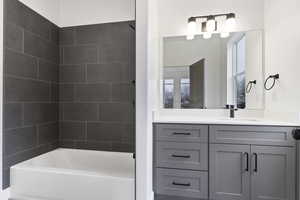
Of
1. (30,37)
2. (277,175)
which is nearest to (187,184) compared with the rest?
(277,175)

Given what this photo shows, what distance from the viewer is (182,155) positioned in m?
2.17

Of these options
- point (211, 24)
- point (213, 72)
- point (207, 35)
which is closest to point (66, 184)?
point (213, 72)

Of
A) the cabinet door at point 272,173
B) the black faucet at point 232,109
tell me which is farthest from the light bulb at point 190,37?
the cabinet door at point 272,173

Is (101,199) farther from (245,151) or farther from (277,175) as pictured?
(277,175)

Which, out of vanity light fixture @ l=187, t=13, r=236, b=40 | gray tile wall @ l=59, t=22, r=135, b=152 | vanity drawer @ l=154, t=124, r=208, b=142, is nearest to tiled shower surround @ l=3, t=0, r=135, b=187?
gray tile wall @ l=59, t=22, r=135, b=152

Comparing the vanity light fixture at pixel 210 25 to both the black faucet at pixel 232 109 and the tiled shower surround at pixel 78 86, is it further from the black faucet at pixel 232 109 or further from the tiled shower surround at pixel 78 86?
the black faucet at pixel 232 109

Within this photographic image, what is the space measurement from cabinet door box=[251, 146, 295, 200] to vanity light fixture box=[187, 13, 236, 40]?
1542 millimetres

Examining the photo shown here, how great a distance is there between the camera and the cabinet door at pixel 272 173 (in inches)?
75.3

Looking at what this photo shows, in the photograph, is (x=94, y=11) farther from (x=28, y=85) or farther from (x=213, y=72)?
(x=213, y=72)

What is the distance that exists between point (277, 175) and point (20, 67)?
295cm

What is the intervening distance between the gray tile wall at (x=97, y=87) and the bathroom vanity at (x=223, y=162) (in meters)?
0.71

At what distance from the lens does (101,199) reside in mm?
1908

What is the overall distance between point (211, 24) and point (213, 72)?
641mm

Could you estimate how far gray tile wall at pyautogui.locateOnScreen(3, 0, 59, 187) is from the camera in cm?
208
